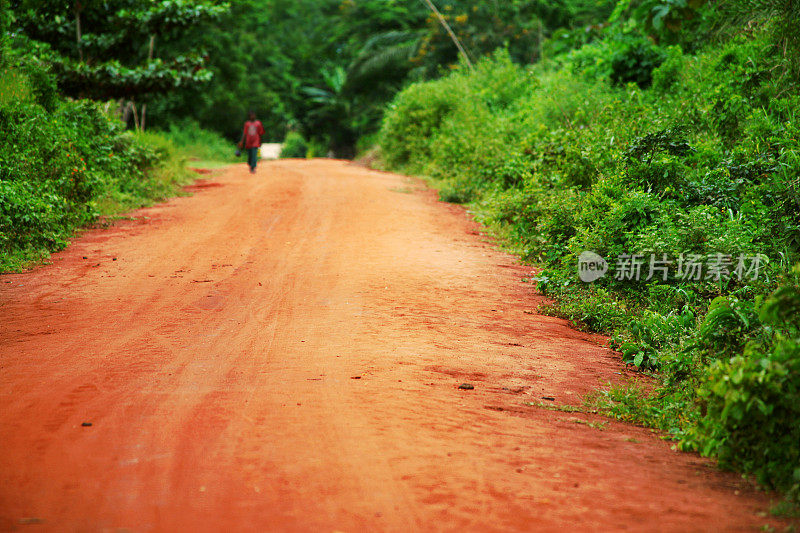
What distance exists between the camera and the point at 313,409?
4.16m

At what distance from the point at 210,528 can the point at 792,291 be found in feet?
10.5

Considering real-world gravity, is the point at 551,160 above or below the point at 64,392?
above

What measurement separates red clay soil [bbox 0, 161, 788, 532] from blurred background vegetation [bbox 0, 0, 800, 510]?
451 mm

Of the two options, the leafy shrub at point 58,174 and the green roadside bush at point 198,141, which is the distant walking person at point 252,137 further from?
the green roadside bush at point 198,141

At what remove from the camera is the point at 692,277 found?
666 centimetres

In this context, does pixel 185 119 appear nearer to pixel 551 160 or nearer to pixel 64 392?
pixel 551 160

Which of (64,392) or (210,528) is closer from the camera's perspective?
(210,528)

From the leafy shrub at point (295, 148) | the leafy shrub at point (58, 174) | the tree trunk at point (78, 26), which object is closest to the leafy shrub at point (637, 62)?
the leafy shrub at point (58, 174)

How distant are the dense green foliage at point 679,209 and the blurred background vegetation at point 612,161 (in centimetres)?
2

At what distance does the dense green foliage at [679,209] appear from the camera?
3.77 m

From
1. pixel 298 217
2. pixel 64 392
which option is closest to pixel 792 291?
pixel 64 392

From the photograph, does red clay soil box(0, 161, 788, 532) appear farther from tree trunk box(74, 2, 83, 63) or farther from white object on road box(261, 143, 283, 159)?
white object on road box(261, 143, 283, 159)

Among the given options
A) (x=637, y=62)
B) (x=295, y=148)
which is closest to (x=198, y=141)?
(x=295, y=148)

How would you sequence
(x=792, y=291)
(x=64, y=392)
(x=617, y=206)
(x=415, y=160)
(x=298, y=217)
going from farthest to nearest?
(x=415, y=160) → (x=298, y=217) → (x=617, y=206) → (x=64, y=392) → (x=792, y=291)
